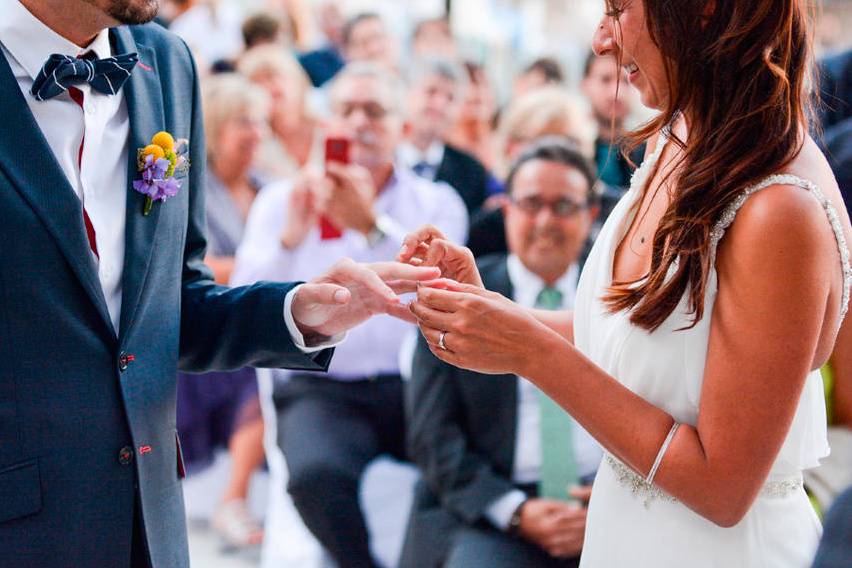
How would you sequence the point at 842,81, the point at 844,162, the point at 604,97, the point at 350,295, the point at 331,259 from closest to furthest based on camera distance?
the point at 350,295, the point at 844,162, the point at 842,81, the point at 331,259, the point at 604,97

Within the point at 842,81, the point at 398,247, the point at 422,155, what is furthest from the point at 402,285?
the point at 422,155

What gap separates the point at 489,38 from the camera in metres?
9.33

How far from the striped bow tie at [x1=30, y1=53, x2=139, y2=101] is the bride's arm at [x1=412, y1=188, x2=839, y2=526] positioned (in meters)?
0.68

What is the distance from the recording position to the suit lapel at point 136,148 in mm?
1649

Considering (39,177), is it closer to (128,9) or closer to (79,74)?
(79,74)

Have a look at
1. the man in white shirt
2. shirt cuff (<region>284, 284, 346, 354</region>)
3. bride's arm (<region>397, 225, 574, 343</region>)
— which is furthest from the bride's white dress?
shirt cuff (<region>284, 284, 346, 354</region>)

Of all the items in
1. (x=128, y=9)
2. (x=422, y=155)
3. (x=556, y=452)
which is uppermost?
(x=128, y=9)

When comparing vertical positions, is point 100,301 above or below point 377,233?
above

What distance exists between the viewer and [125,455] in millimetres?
1638

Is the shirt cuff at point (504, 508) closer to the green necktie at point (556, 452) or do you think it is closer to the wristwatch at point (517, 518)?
the wristwatch at point (517, 518)

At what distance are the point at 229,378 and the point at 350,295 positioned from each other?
2.84m

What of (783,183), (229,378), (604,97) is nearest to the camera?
(783,183)

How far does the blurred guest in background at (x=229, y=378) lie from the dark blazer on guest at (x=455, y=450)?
54.9 inches

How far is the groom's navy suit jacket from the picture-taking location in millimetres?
1516
